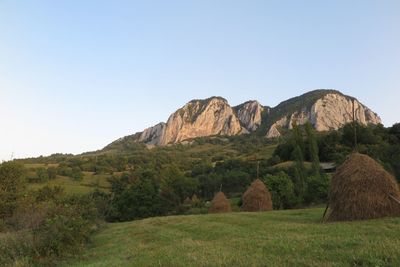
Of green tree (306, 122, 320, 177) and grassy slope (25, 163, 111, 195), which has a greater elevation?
green tree (306, 122, 320, 177)

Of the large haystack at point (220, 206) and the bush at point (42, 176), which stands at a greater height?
the bush at point (42, 176)

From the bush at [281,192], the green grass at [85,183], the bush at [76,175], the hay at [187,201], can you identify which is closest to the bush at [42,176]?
the green grass at [85,183]

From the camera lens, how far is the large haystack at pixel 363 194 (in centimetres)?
1908

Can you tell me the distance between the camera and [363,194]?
1936 cm

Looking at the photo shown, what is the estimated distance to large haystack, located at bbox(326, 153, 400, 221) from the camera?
19.1 meters

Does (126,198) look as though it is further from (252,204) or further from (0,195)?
(252,204)

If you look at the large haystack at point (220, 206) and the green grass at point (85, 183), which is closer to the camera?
the large haystack at point (220, 206)

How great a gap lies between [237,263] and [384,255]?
3.72 meters

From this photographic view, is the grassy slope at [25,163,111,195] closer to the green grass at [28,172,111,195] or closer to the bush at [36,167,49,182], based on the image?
the green grass at [28,172,111,195]

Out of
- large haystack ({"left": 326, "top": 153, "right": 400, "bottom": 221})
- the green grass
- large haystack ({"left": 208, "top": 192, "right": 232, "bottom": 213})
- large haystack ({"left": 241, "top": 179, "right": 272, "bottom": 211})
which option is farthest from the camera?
the green grass

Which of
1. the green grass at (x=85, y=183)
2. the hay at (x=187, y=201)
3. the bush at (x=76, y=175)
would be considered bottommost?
the hay at (x=187, y=201)

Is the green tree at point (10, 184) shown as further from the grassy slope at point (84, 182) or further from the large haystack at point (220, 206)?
the grassy slope at point (84, 182)

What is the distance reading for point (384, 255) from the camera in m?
9.10

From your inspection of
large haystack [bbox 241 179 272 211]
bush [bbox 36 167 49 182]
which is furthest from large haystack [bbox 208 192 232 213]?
bush [bbox 36 167 49 182]
